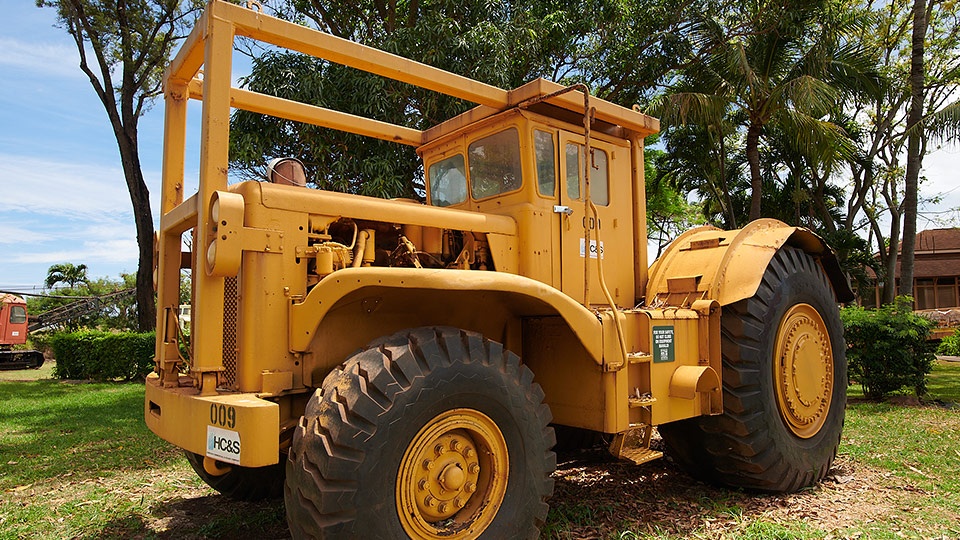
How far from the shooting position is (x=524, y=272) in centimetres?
462

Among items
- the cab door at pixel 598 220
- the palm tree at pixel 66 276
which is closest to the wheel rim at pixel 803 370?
the cab door at pixel 598 220

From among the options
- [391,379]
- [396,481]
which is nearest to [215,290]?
[391,379]

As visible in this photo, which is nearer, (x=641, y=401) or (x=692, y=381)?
(x=641, y=401)

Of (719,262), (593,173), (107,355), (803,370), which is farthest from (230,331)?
(107,355)

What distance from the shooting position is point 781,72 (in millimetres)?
14594

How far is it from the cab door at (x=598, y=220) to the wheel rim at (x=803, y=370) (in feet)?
4.10

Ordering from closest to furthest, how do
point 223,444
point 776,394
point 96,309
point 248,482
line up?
point 223,444, point 248,482, point 776,394, point 96,309

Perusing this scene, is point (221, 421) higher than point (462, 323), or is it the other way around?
point (462, 323)

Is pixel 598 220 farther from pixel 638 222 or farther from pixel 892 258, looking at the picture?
pixel 892 258

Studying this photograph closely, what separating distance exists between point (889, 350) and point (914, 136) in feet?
14.5

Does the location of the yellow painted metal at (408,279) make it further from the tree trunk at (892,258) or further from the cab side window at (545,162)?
the tree trunk at (892,258)

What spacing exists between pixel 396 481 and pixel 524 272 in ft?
6.29

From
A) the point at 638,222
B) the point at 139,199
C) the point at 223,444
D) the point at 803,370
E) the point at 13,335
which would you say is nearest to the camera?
the point at 223,444

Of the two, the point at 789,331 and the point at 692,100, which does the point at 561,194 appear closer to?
the point at 789,331
